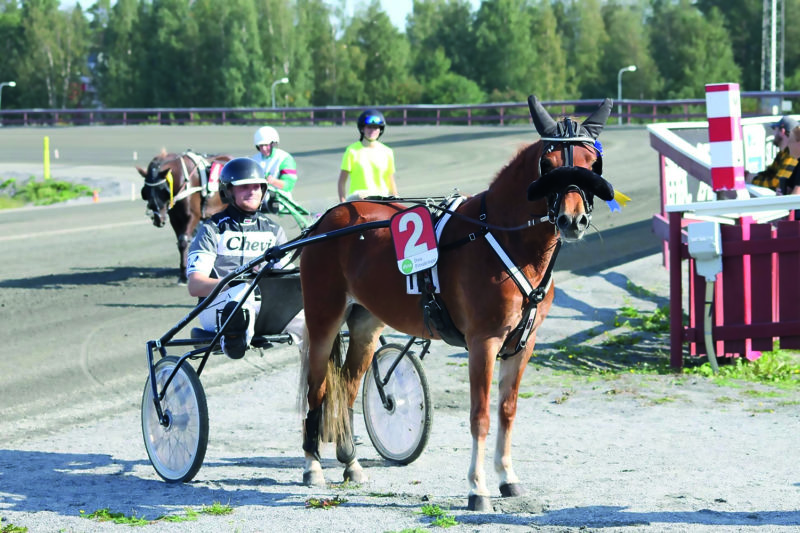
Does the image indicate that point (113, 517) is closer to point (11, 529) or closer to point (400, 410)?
point (11, 529)

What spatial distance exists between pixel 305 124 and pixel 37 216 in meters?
36.6

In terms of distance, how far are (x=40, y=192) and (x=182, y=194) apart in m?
18.0

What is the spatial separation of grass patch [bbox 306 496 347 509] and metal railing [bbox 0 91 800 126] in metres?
35.5

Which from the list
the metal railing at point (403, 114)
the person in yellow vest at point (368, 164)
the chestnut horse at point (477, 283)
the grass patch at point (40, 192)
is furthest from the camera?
the metal railing at point (403, 114)

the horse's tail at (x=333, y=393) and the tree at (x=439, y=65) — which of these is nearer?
the horse's tail at (x=333, y=393)

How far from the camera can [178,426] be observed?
260 inches

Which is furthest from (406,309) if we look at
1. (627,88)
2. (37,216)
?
(627,88)

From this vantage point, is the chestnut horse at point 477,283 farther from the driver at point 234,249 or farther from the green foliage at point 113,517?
the green foliage at point 113,517

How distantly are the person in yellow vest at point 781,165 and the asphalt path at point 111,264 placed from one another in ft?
10.6

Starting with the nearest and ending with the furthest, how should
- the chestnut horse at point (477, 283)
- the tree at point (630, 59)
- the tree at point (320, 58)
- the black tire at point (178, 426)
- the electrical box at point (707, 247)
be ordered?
the chestnut horse at point (477, 283) < the black tire at point (178, 426) < the electrical box at point (707, 247) < the tree at point (630, 59) < the tree at point (320, 58)

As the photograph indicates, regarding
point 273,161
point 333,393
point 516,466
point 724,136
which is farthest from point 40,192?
point 516,466

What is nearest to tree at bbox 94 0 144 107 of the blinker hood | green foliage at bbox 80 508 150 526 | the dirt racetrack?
the dirt racetrack

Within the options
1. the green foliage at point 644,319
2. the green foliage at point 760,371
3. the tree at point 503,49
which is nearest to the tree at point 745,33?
the tree at point 503,49

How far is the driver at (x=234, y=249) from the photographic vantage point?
6707 mm
